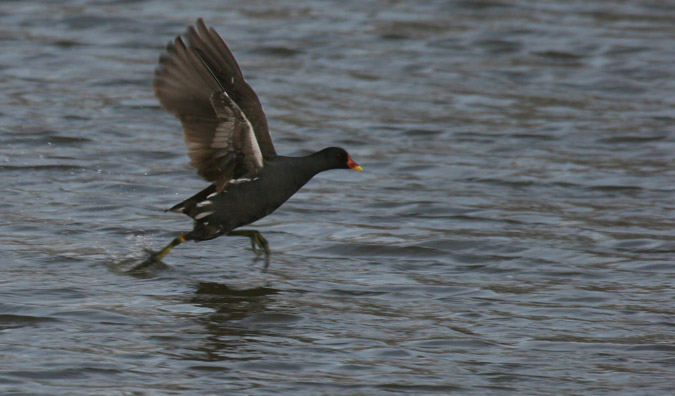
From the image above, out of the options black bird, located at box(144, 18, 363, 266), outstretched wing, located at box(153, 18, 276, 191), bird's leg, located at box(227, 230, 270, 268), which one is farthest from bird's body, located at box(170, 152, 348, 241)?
bird's leg, located at box(227, 230, 270, 268)

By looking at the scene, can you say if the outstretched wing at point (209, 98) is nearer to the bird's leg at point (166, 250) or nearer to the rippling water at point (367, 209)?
the bird's leg at point (166, 250)

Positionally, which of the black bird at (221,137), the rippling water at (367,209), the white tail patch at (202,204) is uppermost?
the black bird at (221,137)

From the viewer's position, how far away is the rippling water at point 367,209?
538 centimetres

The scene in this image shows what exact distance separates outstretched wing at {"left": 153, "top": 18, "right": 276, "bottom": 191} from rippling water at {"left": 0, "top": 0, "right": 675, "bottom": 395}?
0.70 metres

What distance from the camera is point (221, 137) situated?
6320 millimetres

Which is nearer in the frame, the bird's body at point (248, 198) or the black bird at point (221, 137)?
the black bird at point (221, 137)

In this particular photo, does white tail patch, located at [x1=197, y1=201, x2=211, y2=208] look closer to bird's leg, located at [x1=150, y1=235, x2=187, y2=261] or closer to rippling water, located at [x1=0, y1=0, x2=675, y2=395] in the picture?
bird's leg, located at [x1=150, y1=235, x2=187, y2=261]

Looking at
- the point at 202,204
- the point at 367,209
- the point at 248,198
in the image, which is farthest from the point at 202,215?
the point at 367,209

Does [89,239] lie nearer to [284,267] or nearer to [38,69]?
[284,267]

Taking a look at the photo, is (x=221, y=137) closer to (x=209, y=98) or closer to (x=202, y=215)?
(x=209, y=98)

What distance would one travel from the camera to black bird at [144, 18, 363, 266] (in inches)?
247

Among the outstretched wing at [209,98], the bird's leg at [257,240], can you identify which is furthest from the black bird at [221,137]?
the bird's leg at [257,240]

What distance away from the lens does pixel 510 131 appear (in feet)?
33.5

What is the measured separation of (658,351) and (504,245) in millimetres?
1880
